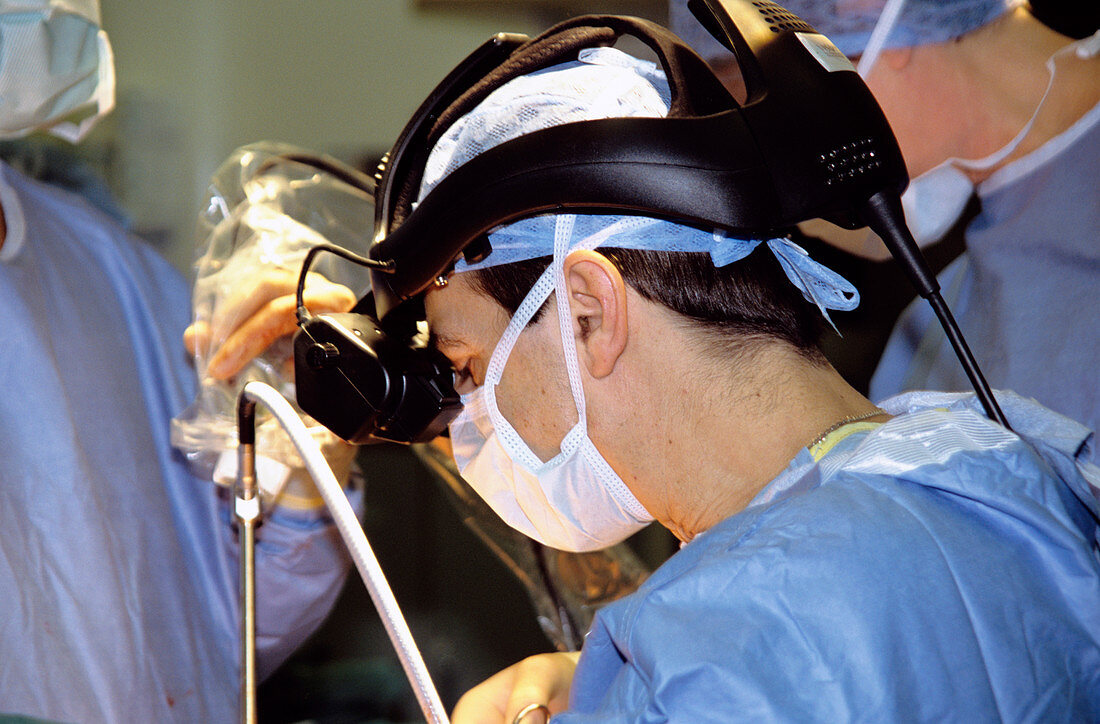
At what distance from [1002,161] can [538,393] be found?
2.69 feet

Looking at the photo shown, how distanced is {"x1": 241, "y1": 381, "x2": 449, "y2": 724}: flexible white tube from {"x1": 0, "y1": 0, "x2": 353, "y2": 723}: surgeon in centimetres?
40

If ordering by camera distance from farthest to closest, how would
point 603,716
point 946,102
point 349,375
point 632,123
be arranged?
point 946,102 → point 349,375 → point 632,123 → point 603,716

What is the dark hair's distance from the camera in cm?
71

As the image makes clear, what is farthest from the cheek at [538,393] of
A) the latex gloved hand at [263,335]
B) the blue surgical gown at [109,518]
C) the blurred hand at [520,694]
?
the blue surgical gown at [109,518]

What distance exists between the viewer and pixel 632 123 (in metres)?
0.64

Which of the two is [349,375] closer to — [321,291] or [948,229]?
[321,291]

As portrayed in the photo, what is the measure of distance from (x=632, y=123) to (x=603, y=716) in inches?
16.0

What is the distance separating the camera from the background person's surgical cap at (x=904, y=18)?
1.08 m

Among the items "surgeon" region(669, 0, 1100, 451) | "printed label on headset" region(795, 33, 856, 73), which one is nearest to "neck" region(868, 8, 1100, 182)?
"surgeon" region(669, 0, 1100, 451)

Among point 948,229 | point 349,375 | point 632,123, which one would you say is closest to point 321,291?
point 349,375

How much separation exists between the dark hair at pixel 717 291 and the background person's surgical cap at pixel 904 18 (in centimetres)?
52

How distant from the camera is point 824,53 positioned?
687mm

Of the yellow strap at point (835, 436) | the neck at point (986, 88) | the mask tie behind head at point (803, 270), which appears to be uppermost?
the neck at point (986, 88)

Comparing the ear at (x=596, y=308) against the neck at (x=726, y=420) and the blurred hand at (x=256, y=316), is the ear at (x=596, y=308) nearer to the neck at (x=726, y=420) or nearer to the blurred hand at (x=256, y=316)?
the neck at (x=726, y=420)
